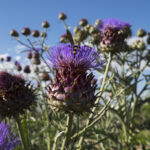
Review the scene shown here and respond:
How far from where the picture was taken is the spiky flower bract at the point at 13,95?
1924mm

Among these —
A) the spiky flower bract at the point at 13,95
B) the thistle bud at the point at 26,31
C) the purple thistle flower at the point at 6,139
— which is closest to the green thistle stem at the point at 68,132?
the purple thistle flower at the point at 6,139

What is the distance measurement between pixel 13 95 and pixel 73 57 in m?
0.73

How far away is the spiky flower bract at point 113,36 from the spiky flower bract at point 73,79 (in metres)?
1.08

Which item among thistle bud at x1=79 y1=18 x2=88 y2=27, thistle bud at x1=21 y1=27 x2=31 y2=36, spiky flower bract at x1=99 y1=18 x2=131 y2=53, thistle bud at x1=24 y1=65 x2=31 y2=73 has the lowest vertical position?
spiky flower bract at x1=99 y1=18 x2=131 y2=53

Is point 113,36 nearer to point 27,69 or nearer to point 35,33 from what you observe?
point 35,33

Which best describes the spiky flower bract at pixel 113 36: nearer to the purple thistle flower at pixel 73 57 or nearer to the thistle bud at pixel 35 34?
the purple thistle flower at pixel 73 57

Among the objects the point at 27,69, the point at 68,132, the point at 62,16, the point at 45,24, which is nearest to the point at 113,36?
the point at 68,132

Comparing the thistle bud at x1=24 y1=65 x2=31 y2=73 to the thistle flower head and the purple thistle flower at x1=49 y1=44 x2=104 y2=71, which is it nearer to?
the thistle flower head

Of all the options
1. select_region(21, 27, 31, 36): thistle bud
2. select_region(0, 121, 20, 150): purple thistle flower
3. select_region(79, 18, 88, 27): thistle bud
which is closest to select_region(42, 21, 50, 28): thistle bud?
select_region(21, 27, 31, 36): thistle bud

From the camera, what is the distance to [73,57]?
5.08 ft

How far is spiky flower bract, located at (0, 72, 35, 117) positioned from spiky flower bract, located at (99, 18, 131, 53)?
41.1 inches

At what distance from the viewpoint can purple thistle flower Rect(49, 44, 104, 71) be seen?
1533 millimetres

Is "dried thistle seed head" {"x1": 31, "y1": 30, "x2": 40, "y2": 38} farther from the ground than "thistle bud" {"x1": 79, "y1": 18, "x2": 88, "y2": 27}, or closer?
closer

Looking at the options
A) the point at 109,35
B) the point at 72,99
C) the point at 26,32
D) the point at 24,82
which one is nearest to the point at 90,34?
the point at 109,35
